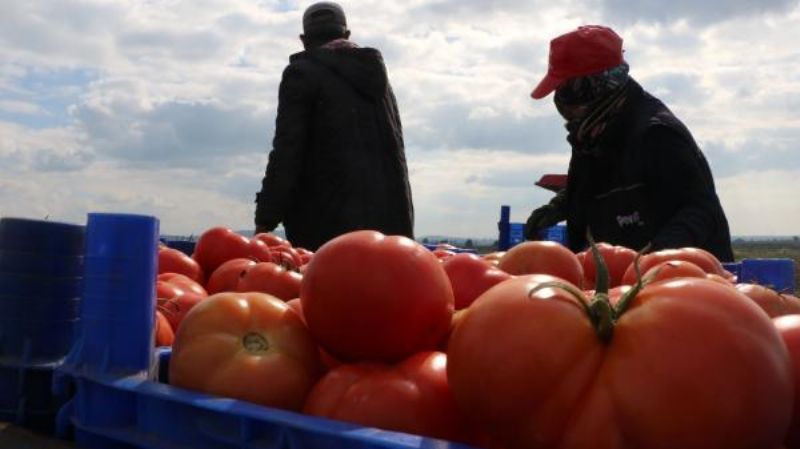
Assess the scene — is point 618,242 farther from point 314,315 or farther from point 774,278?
point 314,315

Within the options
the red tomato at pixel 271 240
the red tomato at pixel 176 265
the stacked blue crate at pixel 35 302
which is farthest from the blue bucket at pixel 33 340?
the red tomato at pixel 271 240

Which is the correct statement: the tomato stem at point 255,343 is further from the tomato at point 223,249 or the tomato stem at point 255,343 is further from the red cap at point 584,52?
the red cap at point 584,52

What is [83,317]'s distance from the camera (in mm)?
1844

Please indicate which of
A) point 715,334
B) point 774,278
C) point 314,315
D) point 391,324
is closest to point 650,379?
point 715,334

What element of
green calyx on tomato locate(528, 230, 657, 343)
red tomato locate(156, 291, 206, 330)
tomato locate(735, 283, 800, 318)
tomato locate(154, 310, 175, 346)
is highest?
green calyx on tomato locate(528, 230, 657, 343)

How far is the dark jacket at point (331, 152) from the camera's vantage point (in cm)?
512

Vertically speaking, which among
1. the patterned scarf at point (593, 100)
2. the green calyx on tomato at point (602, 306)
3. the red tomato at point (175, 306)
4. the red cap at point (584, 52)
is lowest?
the red tomato at point (175, 306)

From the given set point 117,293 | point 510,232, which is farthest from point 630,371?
point 510,232

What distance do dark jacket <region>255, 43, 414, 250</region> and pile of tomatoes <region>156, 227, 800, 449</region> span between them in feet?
10.3

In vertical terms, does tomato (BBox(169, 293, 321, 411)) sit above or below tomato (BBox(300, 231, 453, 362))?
below

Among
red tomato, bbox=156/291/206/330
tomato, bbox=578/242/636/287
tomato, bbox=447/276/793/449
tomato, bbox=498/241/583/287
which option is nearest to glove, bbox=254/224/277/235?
red tomato, bbox=156/291/206/330

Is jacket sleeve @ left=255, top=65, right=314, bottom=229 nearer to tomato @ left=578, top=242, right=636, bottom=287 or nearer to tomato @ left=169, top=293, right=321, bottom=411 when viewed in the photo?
tomato @ left=578, top=242, right=636, bottom=287

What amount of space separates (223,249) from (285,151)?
159cm

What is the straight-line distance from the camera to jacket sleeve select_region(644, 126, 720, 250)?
3982mm
